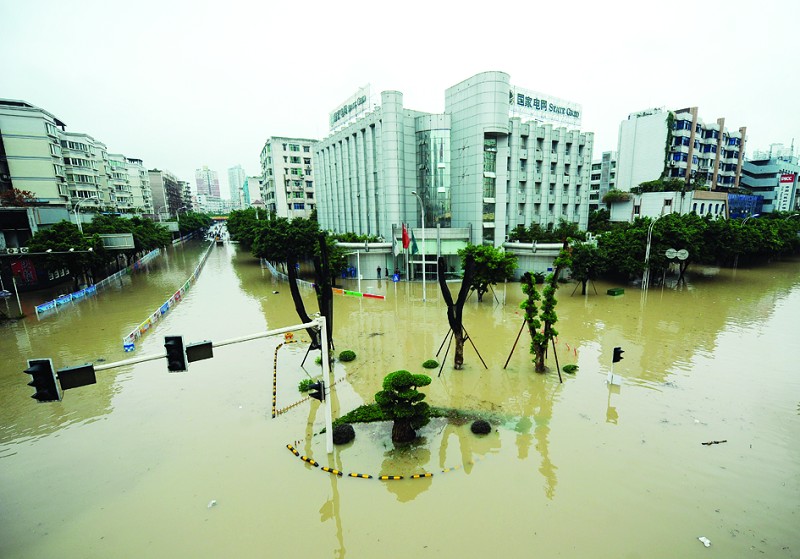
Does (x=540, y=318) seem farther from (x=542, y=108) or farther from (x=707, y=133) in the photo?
(x=707, y=133)

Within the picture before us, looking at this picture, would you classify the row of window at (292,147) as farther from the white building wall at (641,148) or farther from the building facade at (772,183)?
the building facade at (772,183)

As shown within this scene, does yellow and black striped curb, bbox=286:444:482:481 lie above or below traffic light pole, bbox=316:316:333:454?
below

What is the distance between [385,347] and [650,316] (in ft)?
68.6

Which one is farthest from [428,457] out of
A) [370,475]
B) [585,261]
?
[585,261]

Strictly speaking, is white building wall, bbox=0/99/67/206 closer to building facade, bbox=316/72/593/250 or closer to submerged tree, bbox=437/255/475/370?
building facade, bbox=316/72/593/250

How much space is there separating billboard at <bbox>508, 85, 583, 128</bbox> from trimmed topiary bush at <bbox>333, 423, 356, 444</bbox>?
43018 millimetres

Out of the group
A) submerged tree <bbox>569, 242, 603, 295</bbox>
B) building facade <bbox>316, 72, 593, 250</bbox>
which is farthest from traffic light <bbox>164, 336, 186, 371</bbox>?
submerged tree <bbox>569, 242, 603, 295</bbox>

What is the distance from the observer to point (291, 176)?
8375 cm

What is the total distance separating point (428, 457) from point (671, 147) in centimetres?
7953

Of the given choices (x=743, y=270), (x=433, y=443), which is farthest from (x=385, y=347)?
(x=743, y=270)

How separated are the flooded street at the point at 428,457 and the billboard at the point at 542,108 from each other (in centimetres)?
3317

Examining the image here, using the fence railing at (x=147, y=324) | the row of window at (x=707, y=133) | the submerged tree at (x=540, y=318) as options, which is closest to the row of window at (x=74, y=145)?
the fence railing at (x=147, y=324)

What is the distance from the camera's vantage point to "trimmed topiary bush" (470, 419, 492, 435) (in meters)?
13.8

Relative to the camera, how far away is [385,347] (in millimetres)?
23234
